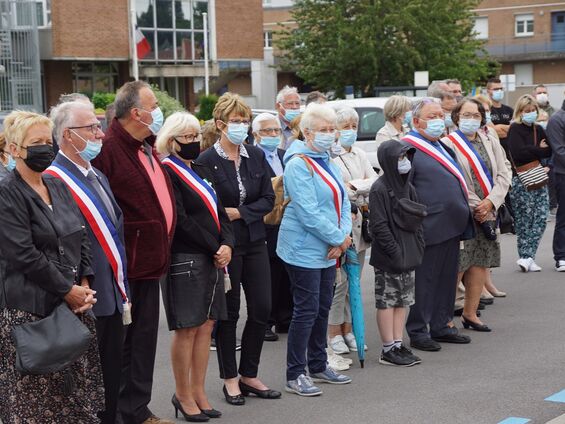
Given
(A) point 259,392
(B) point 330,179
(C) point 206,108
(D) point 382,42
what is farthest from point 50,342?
(D) point 382,42

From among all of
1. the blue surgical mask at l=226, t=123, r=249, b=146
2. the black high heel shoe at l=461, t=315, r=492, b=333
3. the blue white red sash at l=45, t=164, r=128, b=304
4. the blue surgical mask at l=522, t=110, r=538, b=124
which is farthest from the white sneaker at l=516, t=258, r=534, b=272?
the blue white red sash at l=45, t=164, r=128, b=304

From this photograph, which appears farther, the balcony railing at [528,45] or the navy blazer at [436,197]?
the balcony railing at [528,45]

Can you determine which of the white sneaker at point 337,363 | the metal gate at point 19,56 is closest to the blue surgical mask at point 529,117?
the white sneaker at point 337,363

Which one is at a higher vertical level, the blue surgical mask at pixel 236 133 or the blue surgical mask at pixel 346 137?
the blue surgical mask at pixel 236 133

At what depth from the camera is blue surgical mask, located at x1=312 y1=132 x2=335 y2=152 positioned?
718cm

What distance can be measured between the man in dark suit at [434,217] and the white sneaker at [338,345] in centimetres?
59

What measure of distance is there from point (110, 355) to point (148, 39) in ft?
127

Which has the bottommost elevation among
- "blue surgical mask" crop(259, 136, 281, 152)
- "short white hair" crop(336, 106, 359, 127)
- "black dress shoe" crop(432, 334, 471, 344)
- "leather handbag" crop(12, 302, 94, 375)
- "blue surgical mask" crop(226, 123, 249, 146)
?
"black dress shoe" crop(432, 334, 471, 344)

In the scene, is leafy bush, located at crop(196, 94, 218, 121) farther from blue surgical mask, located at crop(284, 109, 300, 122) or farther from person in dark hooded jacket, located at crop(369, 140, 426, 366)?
person in dark hooded jacket, located at crop(369, 140, 426, 366)

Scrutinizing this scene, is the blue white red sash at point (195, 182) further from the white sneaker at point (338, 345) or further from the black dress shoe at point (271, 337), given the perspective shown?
the black dress shoe at point (271, 337)

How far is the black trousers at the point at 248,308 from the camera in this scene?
693 centimetres

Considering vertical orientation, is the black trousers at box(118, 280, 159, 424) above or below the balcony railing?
below

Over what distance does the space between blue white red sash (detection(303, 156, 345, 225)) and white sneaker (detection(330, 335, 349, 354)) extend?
1366 millimetres

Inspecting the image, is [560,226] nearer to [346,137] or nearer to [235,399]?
[346,137]
